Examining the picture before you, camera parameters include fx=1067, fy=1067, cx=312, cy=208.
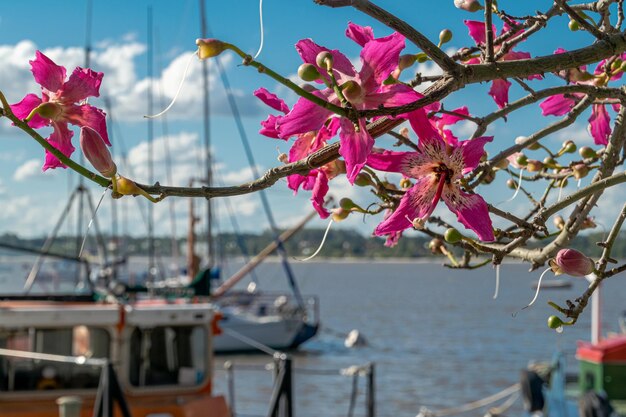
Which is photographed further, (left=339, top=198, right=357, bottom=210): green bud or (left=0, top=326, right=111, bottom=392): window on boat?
(left=0, top=326, right=111, bottom=392): window on boat

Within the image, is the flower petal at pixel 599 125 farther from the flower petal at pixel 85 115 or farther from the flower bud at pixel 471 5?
the flower petal at pixel 85 115

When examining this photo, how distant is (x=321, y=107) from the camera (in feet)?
4.09

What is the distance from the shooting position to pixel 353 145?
129 cm

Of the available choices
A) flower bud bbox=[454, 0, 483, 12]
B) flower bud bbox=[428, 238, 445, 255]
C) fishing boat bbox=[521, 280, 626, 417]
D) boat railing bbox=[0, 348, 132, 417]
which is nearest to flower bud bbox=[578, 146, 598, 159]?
flower bud bbox=[428, 238, 445, 255]

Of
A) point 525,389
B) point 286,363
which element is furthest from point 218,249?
point 286,363

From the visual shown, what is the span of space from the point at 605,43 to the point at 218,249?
4403cm

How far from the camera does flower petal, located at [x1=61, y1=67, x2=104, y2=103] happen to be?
58.4 inches

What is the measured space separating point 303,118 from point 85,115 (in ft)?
1.30

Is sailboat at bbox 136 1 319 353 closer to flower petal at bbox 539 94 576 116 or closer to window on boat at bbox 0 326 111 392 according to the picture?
window on boat at bbox 0 326 111 392

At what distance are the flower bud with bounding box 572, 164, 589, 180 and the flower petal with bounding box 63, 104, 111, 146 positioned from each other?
44.1 inches

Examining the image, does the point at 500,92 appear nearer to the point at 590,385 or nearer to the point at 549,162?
the point at 549,162

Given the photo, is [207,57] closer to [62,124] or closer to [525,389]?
[62,124]

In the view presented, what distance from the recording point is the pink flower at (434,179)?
1.45 m

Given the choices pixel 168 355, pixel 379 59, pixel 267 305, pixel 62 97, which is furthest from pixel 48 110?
pixel 267 305
